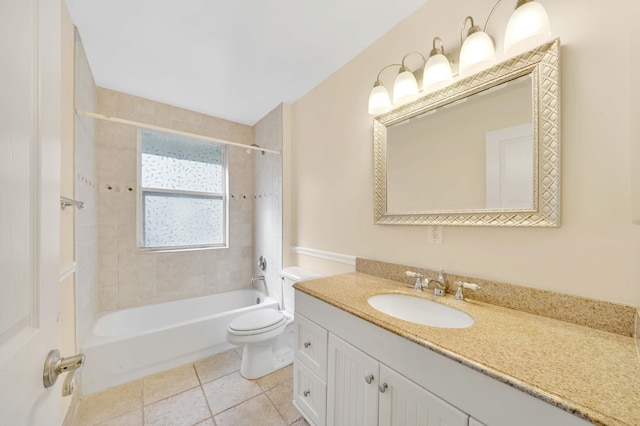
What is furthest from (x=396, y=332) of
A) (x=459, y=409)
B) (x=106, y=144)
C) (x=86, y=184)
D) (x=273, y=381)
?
(x=106, y=144)

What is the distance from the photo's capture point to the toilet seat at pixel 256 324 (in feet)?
5.70

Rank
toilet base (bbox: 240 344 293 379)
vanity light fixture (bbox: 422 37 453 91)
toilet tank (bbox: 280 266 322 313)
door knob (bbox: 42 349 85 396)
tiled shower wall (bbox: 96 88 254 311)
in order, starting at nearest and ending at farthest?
door knob (bbox: 42 349 85 396) → vanity light fixture (bbox: 422 37 453 91) → toilet base (bbox: 240 344 293 379) → toilet tank (bbox: 280 266 322 313) → tiled shower wall (bbox: 96 88 254 311)

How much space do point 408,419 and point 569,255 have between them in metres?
0.84

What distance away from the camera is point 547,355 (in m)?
0.67

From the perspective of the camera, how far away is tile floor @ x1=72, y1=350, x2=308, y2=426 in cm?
143

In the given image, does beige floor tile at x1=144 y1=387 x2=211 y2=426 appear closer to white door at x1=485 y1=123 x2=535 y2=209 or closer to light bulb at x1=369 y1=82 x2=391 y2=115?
white door at x1=485 y1=123 x2=535 y2=209

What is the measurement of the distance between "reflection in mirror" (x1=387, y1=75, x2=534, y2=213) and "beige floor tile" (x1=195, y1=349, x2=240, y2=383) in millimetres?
1754

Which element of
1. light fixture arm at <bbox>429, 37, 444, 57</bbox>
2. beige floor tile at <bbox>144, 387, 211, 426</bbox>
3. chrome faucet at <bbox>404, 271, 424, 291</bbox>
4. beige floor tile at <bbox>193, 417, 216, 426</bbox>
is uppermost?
light fixture arm at <bbox>429, 37, 444, 57</bbox>

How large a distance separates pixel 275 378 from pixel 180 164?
7.60 ft

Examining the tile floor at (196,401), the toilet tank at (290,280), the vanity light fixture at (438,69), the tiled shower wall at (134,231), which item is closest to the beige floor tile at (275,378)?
the tile floor at (196,401)

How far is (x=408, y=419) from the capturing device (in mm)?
833

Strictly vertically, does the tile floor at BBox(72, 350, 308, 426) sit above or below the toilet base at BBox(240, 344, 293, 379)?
below

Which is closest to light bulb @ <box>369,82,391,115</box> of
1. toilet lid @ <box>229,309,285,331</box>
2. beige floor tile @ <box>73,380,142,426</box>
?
toilet lid @ <box>229,309,285,331</box>

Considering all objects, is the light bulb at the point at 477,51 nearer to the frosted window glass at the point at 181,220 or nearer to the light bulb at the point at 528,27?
the light bulb at the point at 528,27
